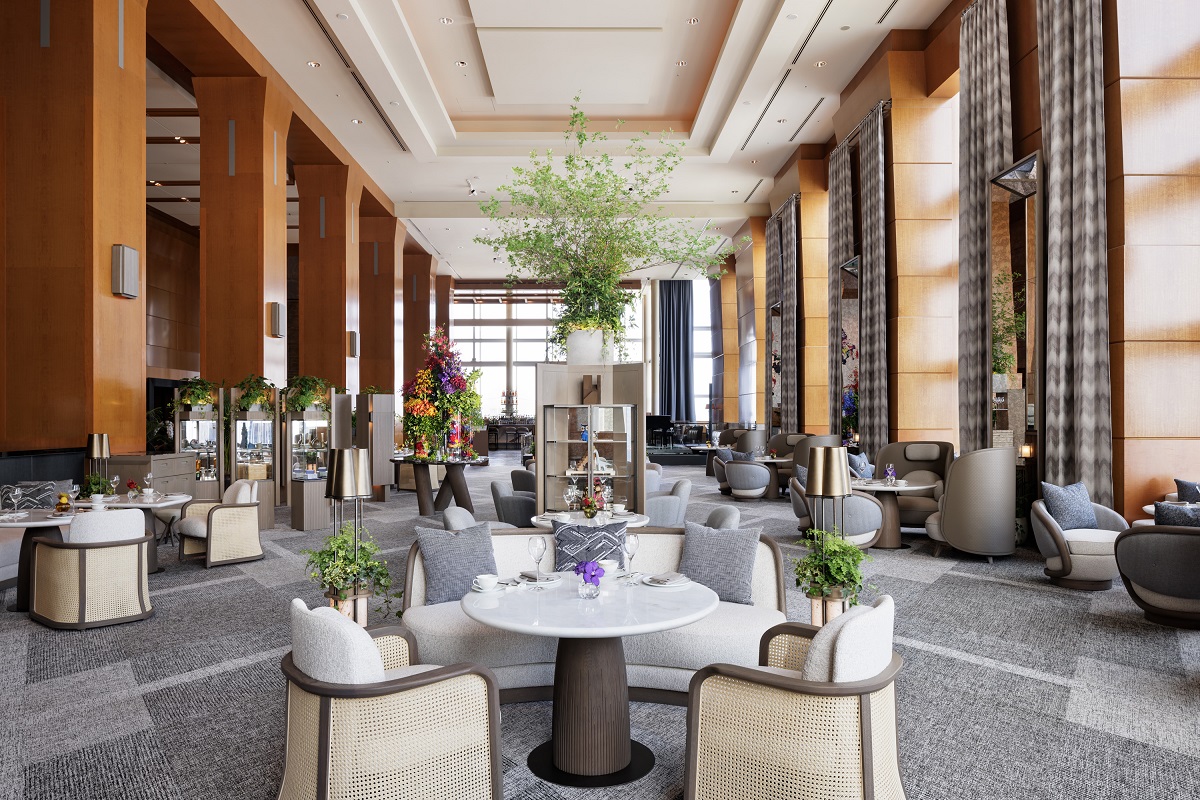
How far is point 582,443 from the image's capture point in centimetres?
606

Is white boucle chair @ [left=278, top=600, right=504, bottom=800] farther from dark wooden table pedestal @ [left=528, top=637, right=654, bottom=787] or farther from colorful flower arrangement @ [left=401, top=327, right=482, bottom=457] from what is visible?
colorful flower arrangement @ [left=401, top=327, right=482, bottom=457]

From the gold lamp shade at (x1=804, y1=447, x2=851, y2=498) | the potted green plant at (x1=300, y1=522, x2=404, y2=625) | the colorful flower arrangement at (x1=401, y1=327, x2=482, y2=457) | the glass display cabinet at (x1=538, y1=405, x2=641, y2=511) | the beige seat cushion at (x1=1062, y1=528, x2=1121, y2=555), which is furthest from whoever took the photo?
the colorful flower arrangement at (x1=401, y1=327, x2=482, y2=457)

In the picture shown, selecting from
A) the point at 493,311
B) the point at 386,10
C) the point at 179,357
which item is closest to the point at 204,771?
the point at 386,10

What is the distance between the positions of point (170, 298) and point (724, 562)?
55.9 feet

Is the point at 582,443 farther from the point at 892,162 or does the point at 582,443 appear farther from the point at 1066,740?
the point at 892,162

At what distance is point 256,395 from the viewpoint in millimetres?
9883

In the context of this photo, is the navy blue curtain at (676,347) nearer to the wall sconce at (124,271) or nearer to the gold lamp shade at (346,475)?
the wall sconce at (124,271)

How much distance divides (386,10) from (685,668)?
26.9 ft

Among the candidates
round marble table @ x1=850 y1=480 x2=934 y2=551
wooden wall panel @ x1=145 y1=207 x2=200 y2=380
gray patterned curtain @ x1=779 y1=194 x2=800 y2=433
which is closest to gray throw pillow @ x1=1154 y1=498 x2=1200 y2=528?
round marble table @ x1=850 y1=480 x2=934 y2=551

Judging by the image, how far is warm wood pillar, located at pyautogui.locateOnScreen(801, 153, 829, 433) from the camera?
43.9 ft

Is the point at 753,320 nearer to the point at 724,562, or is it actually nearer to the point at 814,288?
the point at 814,288

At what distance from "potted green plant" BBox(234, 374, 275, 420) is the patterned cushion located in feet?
30.9

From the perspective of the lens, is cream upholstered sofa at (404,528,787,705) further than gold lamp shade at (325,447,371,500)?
No

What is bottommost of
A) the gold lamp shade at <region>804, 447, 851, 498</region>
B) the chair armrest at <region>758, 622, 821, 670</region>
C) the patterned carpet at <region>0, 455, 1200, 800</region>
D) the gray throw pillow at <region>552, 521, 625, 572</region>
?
the patterned carpet at <region>0, 455, 1200, 800</region>
